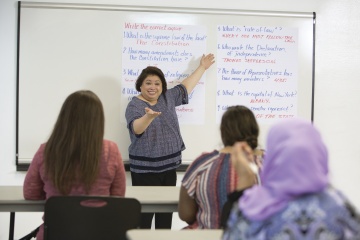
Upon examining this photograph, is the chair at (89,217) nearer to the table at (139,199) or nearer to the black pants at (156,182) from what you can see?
the table at (139,199)

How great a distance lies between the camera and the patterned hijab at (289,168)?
3.86 ft

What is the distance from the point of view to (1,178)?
12.2ft

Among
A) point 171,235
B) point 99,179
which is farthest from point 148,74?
point 171,235

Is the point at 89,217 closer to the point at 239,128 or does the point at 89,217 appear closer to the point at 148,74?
the point at 239,128

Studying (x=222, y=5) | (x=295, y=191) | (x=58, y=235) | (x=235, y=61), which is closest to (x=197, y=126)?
(x=235, y=61)

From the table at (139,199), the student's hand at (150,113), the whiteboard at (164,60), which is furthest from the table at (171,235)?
the whiteboard at (164,60)

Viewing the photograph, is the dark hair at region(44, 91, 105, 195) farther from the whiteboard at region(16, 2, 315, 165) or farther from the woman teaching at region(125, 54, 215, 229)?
the whiteboard at region(16, 2, 315, 165)

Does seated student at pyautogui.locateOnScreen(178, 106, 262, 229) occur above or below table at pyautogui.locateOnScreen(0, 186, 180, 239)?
above

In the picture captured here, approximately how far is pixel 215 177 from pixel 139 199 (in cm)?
Result: 60

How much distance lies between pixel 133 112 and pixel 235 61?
104cm

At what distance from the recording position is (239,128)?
6.91 feet

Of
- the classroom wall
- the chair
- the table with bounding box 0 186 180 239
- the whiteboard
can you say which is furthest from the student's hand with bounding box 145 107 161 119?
the chair

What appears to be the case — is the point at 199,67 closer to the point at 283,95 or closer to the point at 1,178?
the point at 283,95

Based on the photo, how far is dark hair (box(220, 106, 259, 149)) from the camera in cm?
210
